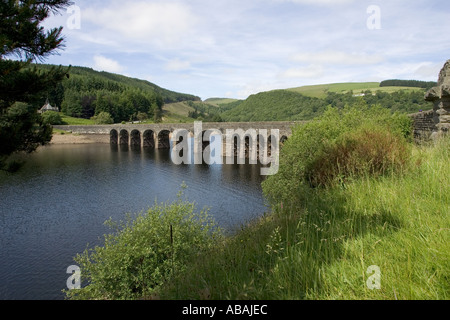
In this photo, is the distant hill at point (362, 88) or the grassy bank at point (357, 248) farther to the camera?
the distant hill at point (362, 88)

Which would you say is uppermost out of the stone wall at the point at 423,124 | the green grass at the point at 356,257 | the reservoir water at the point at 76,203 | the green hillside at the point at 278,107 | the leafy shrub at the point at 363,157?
the green hillside at the point at 278,107

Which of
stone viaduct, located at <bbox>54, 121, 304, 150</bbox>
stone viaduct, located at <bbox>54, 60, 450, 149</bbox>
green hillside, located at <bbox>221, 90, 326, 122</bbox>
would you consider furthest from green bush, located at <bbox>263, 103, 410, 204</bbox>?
green hillside, located at <bbox>221, 90, 326, 122</bbox>

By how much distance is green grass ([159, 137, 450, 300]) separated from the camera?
2600 millimetres

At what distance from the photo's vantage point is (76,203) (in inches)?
894

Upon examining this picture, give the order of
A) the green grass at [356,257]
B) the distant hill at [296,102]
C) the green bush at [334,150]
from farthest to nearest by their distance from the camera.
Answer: the distant hill at [296,102] → the green bush at [334,150] → the green grass at [356,257]

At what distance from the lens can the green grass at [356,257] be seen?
260 centimetres

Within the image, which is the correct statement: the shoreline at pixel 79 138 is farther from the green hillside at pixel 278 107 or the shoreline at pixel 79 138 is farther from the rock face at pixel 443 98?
the rock face at pixel 443 98

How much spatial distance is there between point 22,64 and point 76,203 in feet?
52.0

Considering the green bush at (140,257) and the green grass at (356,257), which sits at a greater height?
the green grass at (356,257)

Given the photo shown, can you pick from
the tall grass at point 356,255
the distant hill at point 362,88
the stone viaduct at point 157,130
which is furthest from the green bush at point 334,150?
the distant hill at point 362,88

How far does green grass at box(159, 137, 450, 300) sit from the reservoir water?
936 centimetres

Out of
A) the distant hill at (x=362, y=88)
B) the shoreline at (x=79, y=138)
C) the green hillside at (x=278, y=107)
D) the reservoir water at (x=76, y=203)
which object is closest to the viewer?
the reservoir water at (x=76, y=203)

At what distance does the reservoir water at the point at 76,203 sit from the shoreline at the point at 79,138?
3466 cm
